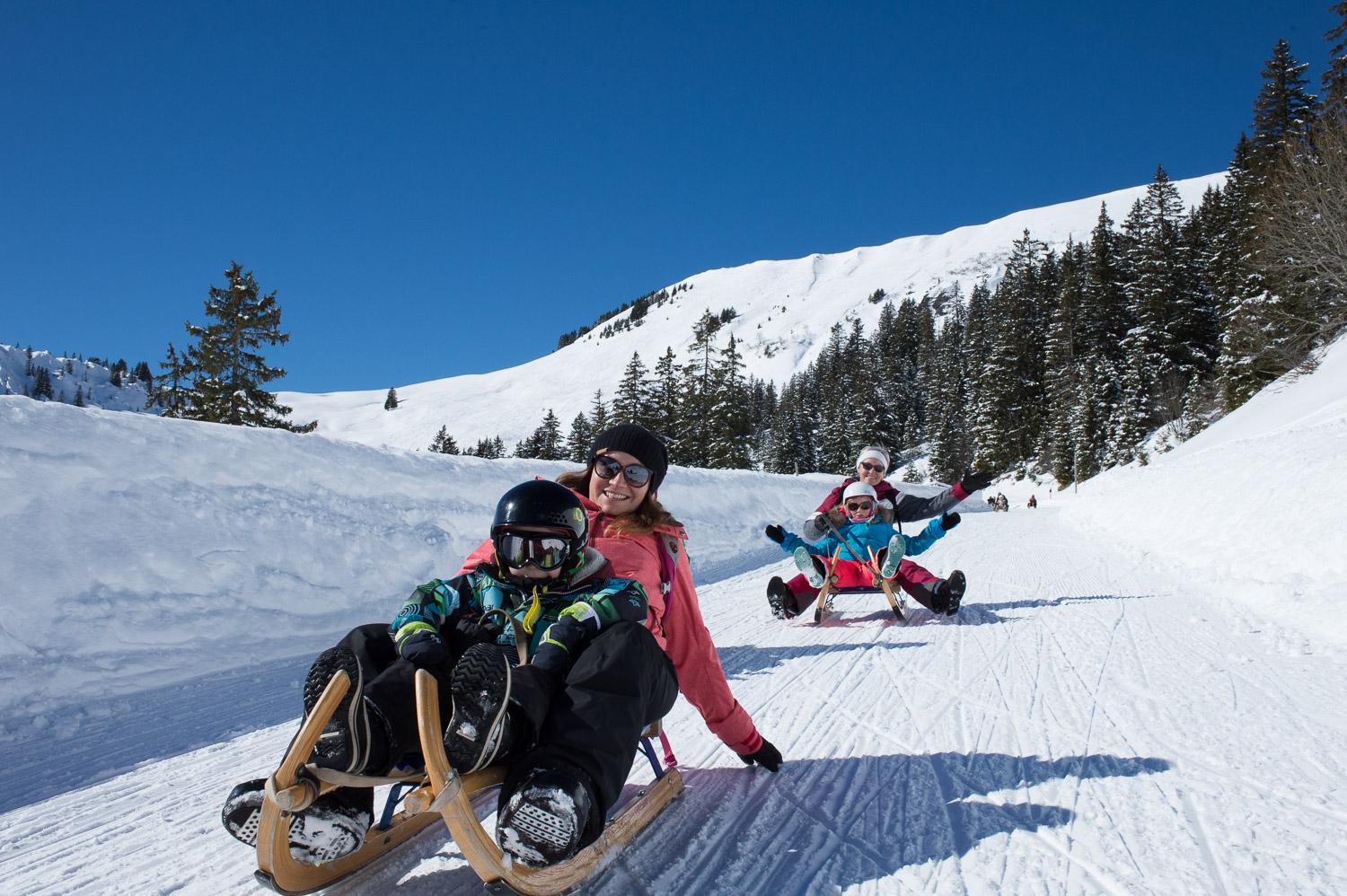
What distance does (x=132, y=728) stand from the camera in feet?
12.1

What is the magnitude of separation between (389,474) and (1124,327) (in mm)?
50630

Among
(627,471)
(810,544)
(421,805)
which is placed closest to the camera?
(421,805)

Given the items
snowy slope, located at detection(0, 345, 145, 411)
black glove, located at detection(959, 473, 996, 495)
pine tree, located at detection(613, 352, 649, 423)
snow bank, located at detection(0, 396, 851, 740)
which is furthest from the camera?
snowy slope, located at detection(0, 345, 145, 411)

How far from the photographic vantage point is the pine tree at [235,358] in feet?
77.7

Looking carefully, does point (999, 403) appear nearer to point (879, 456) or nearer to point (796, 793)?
point (879, 456)

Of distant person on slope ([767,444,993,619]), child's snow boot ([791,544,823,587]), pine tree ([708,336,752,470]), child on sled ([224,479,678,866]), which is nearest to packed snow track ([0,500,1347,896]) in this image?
child on sled ([224,479,678,866])

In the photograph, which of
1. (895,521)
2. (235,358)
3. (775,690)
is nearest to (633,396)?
(235,358)

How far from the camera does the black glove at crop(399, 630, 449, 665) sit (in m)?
1.98

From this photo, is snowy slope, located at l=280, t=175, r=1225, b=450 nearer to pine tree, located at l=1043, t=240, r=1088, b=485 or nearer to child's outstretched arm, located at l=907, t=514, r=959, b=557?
pine tree, located at l=1043, t=240, r=1088, b=485

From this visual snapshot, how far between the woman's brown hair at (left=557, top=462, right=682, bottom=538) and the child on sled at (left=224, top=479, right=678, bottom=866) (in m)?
0.49

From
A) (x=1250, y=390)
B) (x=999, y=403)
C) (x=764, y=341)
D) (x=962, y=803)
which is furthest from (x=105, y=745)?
(x=764, y=341)

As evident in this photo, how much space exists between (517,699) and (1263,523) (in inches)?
334

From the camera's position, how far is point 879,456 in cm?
682

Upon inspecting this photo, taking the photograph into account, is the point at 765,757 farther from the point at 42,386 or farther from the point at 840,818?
the point at 42,386
